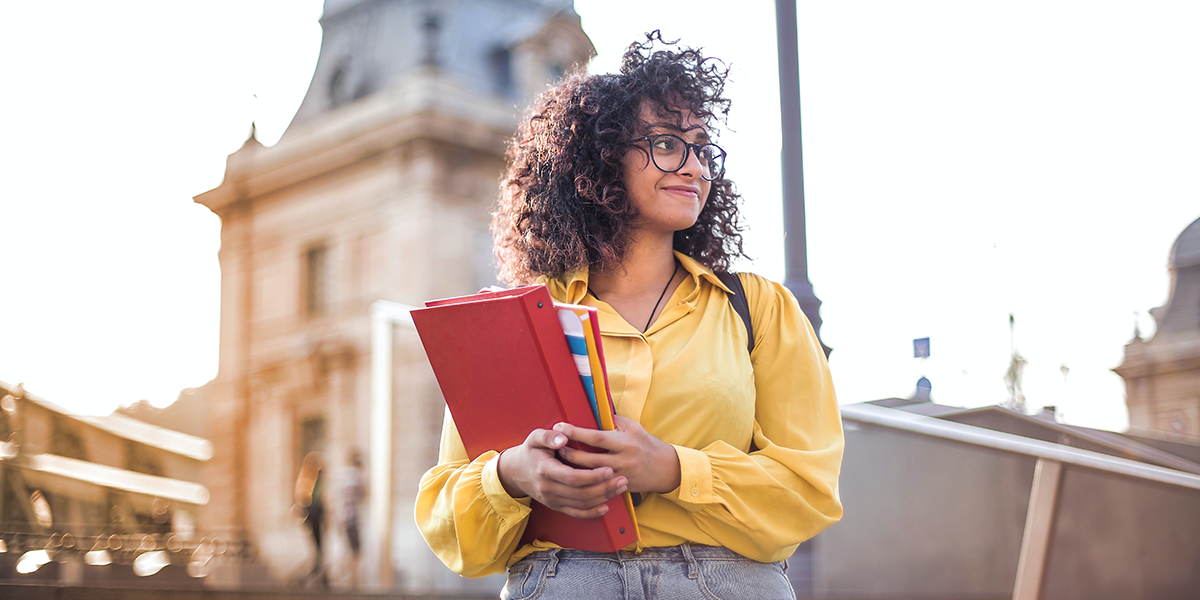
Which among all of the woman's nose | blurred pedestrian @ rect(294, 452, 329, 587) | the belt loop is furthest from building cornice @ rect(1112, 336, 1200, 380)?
blurred pedestrian @ rect(294, 452, 329, 587)

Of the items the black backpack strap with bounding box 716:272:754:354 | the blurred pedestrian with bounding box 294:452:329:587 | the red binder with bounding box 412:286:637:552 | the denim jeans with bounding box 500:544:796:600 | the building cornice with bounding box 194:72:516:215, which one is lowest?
the blurred pedestrian with bounding box 294:452:329:587

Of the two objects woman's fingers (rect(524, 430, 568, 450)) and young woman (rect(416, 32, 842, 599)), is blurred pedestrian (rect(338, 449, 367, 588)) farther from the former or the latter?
woman's fingers (rect(524, 430, 568, 450))

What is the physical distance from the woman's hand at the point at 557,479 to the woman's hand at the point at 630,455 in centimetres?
1

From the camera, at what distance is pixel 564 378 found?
138cm

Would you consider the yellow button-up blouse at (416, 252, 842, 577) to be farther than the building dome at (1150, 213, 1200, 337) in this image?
No

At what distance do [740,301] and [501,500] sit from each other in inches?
22.1

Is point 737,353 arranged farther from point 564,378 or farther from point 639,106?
point 639,106

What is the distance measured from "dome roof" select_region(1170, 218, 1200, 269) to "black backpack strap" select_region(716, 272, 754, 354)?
350cm

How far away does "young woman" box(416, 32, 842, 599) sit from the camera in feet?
4.67

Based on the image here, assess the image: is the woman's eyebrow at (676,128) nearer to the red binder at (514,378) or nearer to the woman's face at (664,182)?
the woman's face at (664,182)

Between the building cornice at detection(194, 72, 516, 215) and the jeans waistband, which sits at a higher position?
the building cornice at detection(194, 72, 516, 215)

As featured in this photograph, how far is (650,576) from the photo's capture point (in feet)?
4.75

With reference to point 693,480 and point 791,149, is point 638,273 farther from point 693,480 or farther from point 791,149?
point 791,149

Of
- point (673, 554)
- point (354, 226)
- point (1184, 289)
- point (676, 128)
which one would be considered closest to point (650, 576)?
point (673, 554)
